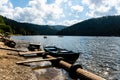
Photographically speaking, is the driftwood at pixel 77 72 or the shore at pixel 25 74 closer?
the driftwood at pixel 77 72

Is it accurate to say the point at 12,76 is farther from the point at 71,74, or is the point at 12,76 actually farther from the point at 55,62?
the point at 55,62

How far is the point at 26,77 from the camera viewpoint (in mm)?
17594

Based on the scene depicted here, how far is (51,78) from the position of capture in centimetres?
1994

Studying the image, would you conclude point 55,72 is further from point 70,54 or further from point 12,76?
point 70,54

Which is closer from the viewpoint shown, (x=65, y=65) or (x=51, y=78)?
(x=51, y=78)

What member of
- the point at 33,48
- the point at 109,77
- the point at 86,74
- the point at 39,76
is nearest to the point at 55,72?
the point at 39,76

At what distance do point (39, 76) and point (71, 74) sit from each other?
353 centimetres

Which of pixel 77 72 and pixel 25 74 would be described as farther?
pixel 77 72

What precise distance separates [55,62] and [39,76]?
730cm

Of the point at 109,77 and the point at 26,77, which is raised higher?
the point at 26,77

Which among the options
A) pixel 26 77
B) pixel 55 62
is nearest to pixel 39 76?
pixel 26 77

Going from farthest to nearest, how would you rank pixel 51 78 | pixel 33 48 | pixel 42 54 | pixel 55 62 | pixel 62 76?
pixel 33 48 → pixel 42 54 → pixel 55 62 → pixel 62 76 → pixel 51 78

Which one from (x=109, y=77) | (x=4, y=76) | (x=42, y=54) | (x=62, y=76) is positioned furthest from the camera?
(x=42, y=54)

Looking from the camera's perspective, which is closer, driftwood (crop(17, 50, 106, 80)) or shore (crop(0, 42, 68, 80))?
driftwood (crop(17, 50, 106, 80))
